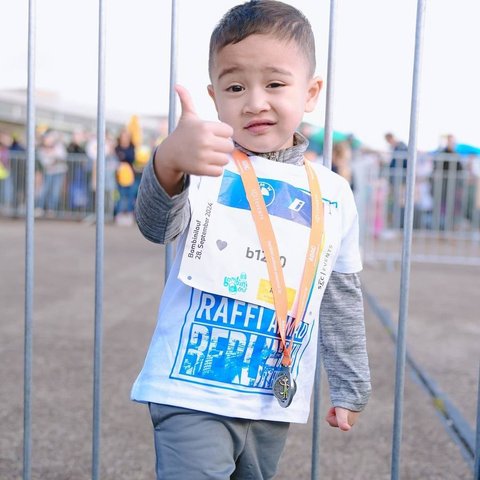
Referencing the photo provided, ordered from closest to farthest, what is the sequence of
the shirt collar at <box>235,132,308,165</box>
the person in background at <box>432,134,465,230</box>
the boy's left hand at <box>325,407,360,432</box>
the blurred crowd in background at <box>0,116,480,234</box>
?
the shirt collar at <box>235,132,308,165</box>, the boy's left hand at <box>325,407,360,432</box>, the blurred crowd in background at <box>0,116,480,234</box>, the person in background at <box>432,134,465,230</box>

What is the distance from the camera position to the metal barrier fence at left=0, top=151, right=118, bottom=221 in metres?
15.0

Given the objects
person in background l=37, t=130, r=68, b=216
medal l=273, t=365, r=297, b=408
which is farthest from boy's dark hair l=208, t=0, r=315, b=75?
person in background l=37, t=130, r=68, b=216

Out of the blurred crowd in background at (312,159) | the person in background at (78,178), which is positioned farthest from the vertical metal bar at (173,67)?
the person in background at (78,178)

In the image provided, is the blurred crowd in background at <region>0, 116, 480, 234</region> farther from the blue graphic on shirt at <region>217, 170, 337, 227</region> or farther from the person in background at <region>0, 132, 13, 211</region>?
the blue graphic on shirt at <region>217, 170, 337, 227</region>

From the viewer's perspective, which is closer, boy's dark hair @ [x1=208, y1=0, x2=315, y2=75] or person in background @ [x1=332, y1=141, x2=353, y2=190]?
boy's dark hair @ [x1=208, y1=0, x2=315, y2=75]

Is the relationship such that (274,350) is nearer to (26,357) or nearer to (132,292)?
(26,357)

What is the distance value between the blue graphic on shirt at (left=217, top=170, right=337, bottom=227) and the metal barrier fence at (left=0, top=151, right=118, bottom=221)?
13278mm

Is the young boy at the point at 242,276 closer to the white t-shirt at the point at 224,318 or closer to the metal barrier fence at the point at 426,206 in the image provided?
the white t-shirt at the point at 224,318

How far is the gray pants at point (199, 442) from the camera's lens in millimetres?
1642

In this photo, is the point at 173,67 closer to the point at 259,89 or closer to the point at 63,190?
the point at 259,89

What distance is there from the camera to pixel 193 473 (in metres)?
1.63

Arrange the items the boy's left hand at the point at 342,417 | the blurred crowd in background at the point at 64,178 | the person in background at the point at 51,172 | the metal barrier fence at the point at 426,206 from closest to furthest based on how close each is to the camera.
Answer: the boy's left hand at the point at 342,417
the metal barrier fence at the point at 426,206
the blurred crowd in background at the point at 64,178
the person in background at the point at 51,172

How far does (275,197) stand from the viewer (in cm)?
175

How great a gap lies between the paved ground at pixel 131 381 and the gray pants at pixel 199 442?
47.3 inches
